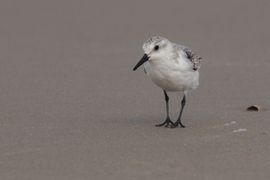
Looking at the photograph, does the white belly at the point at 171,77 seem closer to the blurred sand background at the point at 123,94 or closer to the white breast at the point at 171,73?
the white breast at the point at 171,73

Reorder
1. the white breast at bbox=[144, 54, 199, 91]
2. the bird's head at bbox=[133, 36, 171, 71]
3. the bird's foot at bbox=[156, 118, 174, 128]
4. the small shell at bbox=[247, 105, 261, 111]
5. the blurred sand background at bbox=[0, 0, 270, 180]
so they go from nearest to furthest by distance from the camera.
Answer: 1. the blurred sand background at bbox=[0, 0, 270, 180]
2. the bird's head at bbox=[133, 36, 171, 71]
3. the white breast at bbox=[144, 54, 199, 91]
4. the bird's foot at bbox=[156, 118, 174, 128]
5. the small shell at bbox=[247, 105, 261, 111]

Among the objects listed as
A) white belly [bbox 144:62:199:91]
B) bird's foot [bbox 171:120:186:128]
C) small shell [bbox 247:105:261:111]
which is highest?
white belly [bbox 144:62:199:91]

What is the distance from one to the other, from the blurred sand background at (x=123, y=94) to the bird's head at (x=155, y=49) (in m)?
0.66

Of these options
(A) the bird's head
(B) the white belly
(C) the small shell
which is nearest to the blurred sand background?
(C) the small shell

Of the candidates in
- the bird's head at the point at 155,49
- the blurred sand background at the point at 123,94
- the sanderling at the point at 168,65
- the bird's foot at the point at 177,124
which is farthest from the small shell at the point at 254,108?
the bird's head at the point at 155,49

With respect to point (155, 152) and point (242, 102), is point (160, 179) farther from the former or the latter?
point (242, 102)

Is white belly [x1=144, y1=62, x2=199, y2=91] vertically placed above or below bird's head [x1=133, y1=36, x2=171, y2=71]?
below

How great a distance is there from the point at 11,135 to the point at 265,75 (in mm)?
3537

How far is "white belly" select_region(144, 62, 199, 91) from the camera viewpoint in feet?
25.3

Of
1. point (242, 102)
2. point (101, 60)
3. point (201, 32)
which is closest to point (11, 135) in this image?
point (242, 102)

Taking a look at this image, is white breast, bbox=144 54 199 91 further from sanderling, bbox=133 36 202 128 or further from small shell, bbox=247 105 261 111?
small shell, bbox=247 105 261 111

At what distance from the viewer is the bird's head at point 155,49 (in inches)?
299

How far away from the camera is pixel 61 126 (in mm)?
7578

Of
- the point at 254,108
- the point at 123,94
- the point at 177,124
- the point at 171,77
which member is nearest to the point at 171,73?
the point at 171,77
